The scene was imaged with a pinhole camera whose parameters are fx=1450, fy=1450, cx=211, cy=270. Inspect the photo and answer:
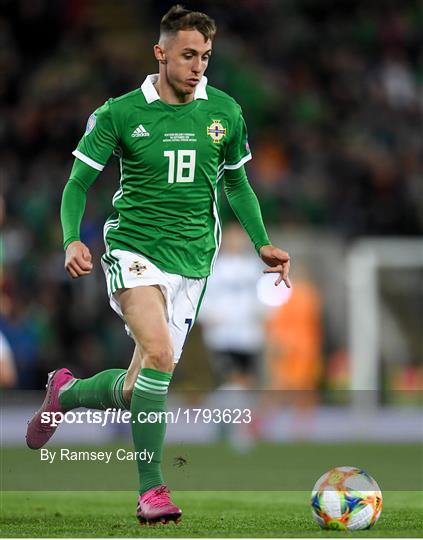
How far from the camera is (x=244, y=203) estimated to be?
6.79 metres

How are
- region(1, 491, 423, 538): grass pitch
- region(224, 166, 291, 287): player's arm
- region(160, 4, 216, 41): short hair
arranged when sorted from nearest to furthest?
region(1, 491, 423, 538): grass pitch, region(160, 4, 216, 41): short hair, region(224, 166, 291, 287): player's arm

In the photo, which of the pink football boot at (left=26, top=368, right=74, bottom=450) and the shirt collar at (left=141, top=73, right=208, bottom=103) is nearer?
the shirt collar at (left=141, top=73, right=208, bottom=103)

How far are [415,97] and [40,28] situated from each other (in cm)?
514

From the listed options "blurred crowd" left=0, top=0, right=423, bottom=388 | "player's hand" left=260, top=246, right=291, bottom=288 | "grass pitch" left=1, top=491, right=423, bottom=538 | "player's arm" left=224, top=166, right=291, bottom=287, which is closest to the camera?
"grass pitch" left=1, top=491, right=423, bottom=538

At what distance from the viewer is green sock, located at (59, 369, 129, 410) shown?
6668 mm

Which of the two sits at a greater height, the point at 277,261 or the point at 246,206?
the point at 246,206

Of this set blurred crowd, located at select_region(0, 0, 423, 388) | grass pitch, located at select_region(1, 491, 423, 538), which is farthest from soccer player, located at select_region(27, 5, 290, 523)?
blurred crowd, located at select_region(0, 0, 423, 388)

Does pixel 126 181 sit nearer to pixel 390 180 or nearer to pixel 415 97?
pixel 390 180

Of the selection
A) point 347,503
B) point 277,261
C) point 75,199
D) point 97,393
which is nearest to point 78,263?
point 75,199

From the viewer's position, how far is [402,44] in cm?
2031

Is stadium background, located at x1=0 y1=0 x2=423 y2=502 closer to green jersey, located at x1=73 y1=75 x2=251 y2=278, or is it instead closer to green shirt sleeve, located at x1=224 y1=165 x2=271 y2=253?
green shirt sleeve, located at x1=224 y1=165 x2=271 y2=253

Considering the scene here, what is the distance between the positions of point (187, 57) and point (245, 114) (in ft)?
37.9

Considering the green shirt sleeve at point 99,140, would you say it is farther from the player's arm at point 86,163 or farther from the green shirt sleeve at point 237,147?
the green shirt sleeve at point 237,147

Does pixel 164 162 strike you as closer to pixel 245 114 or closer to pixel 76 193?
pixel 76 193
